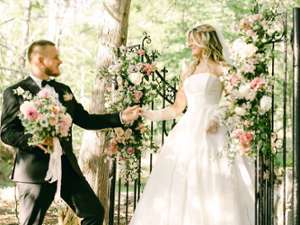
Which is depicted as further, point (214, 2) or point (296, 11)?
point (214, 2)

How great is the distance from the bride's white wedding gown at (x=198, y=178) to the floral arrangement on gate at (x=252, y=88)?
1.47ft

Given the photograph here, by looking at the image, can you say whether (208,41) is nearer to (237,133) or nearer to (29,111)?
(237,133)

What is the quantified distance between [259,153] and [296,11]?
5.07 ft

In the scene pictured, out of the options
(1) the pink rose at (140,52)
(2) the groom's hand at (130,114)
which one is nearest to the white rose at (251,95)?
(2) the groom's hand at (130,114)

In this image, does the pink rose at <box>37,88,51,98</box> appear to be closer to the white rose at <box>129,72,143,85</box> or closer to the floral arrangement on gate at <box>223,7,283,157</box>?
the white rose at <box>129,72,143,85</box>

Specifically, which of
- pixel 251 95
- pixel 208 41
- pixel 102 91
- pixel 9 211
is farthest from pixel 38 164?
pixel 9 211

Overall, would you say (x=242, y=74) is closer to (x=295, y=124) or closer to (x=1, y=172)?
(x=295, y=124)

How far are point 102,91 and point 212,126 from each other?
1.91 m

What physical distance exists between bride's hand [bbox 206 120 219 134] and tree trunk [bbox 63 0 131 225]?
1774mm

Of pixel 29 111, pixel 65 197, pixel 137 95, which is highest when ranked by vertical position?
pixel 137 95

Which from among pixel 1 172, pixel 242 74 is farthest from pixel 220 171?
pixel 1 172

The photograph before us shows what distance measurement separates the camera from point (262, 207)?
4.75m

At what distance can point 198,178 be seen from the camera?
5.20 m

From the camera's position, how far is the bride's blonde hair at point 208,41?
538cm
